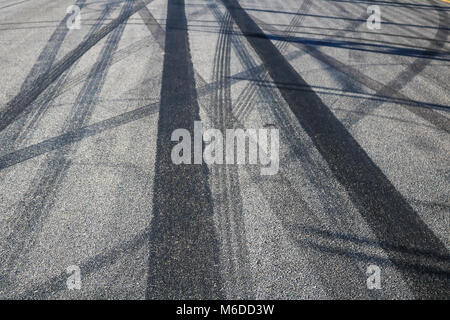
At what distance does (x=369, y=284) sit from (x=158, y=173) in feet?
8.00

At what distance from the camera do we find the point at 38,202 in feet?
11.8

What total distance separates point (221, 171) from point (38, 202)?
197 cm

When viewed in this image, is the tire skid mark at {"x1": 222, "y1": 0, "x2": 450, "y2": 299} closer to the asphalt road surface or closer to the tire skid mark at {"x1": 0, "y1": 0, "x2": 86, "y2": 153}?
the asphalt road surface

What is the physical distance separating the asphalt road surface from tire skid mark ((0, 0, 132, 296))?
0.02m

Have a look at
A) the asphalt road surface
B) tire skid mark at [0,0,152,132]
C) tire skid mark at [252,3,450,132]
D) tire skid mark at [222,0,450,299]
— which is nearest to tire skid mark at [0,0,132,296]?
the asphalt road surface

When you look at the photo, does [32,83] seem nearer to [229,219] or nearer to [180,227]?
[180,227]

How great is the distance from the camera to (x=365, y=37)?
26.8 ft

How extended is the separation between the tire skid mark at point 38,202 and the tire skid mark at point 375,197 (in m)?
3.11

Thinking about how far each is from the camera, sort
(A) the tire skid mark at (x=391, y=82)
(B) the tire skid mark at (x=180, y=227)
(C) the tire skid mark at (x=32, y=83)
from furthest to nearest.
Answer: (A) the tire skid mark at (x=391, y=82) → (C) the tire skid mark at (x=32, y=83) → (B) the tire skid mark at (x=180, y=227)

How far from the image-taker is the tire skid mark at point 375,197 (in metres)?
2.98

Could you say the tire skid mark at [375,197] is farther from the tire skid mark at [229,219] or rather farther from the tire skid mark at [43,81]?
the tire skid mark at [43,81]

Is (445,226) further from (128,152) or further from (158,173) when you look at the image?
(128,152)

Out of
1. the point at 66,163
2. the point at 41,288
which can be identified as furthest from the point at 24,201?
the point at 41,288

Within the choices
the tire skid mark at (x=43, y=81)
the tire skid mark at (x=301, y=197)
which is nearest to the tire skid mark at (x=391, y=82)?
the tire skid mark at (x=301, y=197)
